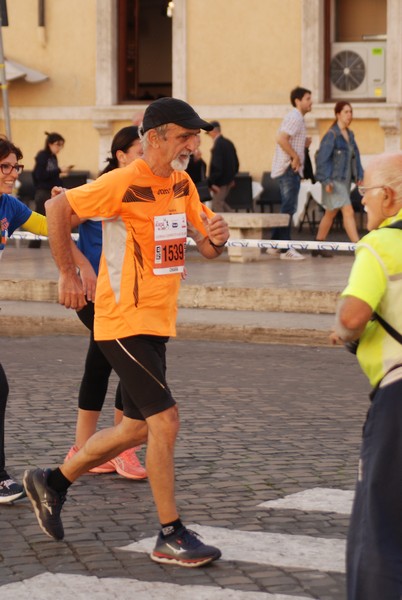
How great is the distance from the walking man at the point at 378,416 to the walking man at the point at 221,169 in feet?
58.3

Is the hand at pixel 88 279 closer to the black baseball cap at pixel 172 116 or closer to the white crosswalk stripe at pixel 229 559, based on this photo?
the black baseball cap at pixel 172 116

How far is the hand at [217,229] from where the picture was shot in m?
6.44

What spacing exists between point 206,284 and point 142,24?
46.3ft

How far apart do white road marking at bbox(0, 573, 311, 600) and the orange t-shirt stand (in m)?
1.04

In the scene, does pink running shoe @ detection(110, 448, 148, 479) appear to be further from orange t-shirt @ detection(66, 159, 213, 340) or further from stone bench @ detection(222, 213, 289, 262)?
stone bench @ detection(222, 213, 289, 262)

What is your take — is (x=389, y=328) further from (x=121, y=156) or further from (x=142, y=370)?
(x=121, y=156)

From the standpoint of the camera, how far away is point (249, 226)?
723 inches

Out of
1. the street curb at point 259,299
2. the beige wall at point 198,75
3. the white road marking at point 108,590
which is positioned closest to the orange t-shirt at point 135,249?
the white road marking at point 108,590

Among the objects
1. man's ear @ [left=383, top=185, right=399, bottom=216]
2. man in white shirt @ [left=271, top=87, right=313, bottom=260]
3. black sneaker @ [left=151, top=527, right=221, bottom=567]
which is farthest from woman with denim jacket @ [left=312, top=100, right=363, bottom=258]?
man's ear @ [left=383, top=185, right=399, bottom=216]

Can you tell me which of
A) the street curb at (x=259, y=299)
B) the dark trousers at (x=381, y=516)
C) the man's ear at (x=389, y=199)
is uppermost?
the man's ear at (x=389, y=199)

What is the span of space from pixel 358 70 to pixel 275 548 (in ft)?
67.9

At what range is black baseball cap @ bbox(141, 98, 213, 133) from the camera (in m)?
6.13

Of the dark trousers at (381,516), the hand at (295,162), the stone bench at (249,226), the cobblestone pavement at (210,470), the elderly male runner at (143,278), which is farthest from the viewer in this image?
the hand at (295,162)

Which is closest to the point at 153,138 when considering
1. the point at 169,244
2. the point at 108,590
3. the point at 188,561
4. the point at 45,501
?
the point at 169,244
